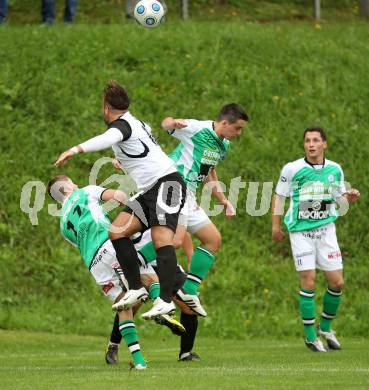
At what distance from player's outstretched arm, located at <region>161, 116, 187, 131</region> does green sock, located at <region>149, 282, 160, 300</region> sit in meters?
1.60

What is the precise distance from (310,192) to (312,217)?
0.29 m

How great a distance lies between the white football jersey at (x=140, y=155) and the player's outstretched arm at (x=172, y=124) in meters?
0.80

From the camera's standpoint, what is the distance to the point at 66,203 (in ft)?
36.4

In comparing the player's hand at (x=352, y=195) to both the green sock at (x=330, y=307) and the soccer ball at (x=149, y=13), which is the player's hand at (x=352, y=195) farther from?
the soccer ball at (x=149, y=13)

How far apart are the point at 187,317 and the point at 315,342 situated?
6.47 ft

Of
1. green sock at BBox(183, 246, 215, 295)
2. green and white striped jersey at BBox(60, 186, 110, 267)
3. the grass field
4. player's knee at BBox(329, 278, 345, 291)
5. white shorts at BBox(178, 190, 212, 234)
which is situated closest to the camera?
the grass field

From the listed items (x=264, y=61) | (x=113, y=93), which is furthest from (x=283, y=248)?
(x=113, y=93)

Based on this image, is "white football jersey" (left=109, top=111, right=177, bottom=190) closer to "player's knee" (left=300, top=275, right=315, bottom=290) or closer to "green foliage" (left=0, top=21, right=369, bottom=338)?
"player's knee" (left=300, top=275, right=315, bottom=290)

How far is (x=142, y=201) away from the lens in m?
10.3

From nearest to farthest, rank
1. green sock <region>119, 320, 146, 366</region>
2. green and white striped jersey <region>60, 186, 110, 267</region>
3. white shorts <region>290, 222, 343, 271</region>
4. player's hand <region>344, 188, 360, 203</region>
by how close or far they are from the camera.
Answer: green sock <region>119, 320, 146, 366</region>
green and white striped jersey <region>60, 186, 110, 267</region>
player's hand <region>344, 188, 360, 203</region>
white shorts <region>290, 222, 343, 271</region>

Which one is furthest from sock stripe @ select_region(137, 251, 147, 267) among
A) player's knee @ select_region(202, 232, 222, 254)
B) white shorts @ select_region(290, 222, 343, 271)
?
white shorts @ select_region(290, 222, 343, 271)

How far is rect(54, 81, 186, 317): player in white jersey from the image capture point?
1016 cm
